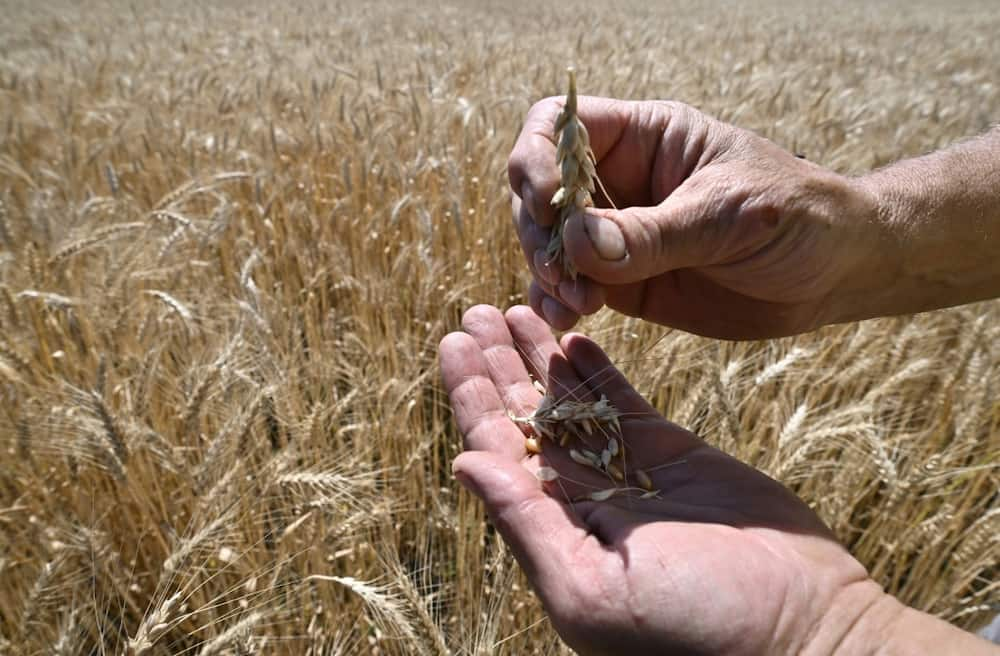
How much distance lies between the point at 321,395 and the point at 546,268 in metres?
0.91

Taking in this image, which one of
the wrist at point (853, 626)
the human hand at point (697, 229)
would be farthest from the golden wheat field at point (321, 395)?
the wrist at point (853, 626)

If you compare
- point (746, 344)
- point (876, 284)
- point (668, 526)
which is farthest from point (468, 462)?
point (746, 344)

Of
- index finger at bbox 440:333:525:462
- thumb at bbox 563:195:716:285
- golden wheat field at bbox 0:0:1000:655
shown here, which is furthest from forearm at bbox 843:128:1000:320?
index finger at bbox 440:333:525:462

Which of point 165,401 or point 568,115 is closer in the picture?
point 568,115

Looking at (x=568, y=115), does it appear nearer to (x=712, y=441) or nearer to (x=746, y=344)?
(x=712, y=441)

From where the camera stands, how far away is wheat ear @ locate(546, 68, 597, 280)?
3.19 feet

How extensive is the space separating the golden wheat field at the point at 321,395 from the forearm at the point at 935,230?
0.28m

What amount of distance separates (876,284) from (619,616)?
41.3 inches

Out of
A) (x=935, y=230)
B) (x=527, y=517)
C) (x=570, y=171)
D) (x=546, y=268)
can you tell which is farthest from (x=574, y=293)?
(x=935, y=230)

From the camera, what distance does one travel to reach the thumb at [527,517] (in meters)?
1.04

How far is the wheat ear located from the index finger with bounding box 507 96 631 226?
1.1 inches

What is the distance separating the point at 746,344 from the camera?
2055 millimetres

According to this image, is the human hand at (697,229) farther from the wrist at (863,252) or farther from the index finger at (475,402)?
the index finger at (475,402)

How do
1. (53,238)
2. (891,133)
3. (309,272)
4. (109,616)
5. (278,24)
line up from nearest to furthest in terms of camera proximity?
(109,616), (53,238), (309,272), (891,133), (278,24)
